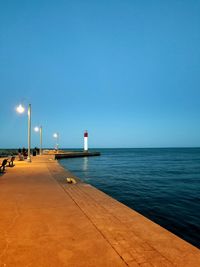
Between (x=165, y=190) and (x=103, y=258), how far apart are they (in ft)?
47.9

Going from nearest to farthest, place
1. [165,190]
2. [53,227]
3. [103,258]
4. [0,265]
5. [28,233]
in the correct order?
[0,265]
[103,258]
[28,233]
[53,227]
[165,190]

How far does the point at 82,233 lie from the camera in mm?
5488

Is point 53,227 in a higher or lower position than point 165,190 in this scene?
higher

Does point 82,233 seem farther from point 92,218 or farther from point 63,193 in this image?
point 63,193

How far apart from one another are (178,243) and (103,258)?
5.68 feet

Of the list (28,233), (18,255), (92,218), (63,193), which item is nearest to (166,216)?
(63,193)

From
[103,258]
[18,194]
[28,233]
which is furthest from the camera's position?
[18,194]

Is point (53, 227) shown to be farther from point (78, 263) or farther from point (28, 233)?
point (78, 263)

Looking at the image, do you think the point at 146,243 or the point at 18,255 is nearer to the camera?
the point at 18,255

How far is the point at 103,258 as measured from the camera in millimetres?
4258

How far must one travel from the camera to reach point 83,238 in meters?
5.19

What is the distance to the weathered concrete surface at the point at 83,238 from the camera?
4.22 metres

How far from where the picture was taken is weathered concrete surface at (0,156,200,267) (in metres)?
4.22

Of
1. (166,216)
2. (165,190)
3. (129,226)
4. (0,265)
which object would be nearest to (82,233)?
(129,226)
